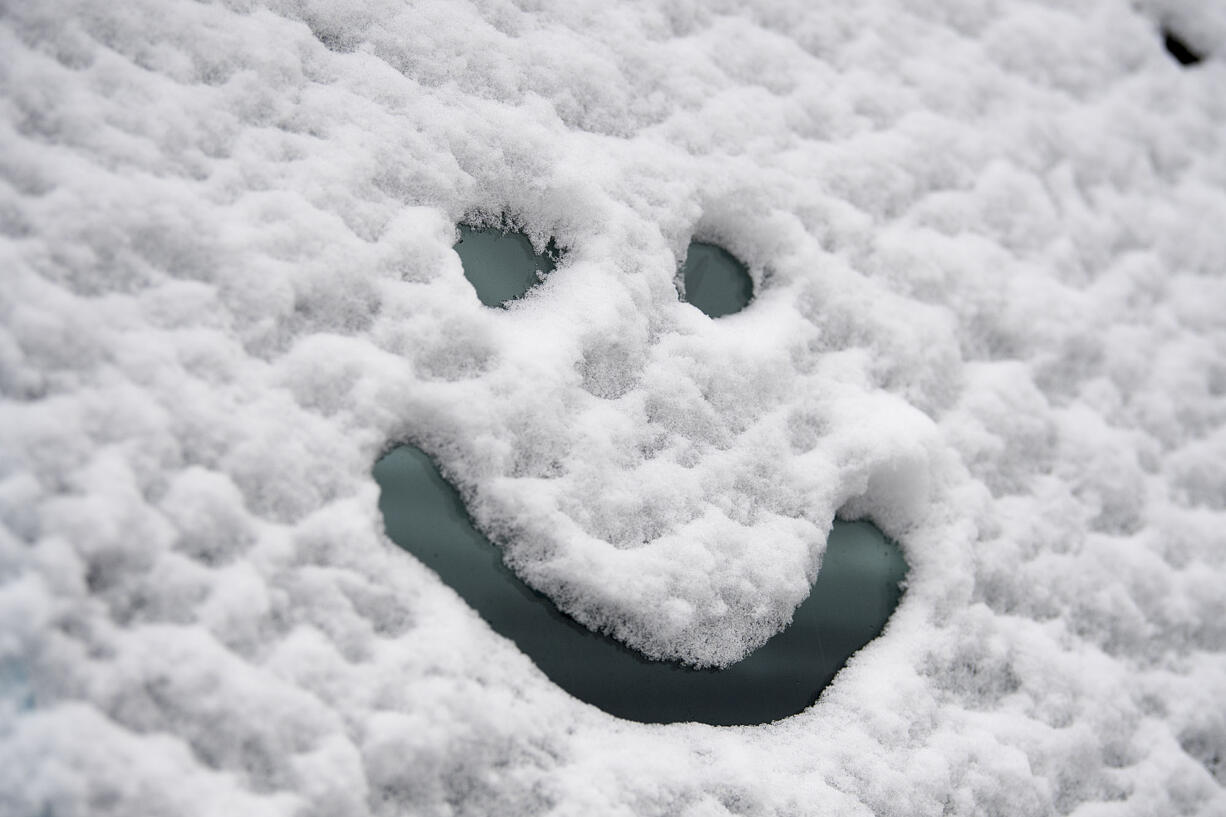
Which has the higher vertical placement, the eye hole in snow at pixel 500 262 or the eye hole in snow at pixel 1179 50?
the eye hole in snow at pixel 1179 50

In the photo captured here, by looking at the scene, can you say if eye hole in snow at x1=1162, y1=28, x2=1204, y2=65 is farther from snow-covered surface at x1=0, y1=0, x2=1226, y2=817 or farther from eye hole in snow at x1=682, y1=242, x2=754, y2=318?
eye hole in snow at x1=682, y1=242, x2=754, y2=318

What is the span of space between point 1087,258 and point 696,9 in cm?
51

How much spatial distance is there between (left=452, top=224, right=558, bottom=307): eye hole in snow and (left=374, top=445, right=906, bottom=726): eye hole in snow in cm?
16

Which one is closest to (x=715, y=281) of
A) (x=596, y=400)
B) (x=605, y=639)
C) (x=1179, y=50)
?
(x=596, y=400)

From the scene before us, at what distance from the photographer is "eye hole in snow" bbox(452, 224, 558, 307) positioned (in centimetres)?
77

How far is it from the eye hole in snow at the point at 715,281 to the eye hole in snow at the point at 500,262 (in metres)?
0.14

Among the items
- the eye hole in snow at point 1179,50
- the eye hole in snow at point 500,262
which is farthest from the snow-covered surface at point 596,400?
the eye hole in snow at point 1179,50

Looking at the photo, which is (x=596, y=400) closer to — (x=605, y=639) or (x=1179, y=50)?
(x=605, y=639)

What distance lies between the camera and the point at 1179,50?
3.84ft

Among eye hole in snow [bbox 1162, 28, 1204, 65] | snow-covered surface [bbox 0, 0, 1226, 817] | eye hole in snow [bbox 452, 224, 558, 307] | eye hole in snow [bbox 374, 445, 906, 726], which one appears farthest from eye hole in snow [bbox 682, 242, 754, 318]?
eye hole in snow [bbox 1162, 28, 1204, 65]

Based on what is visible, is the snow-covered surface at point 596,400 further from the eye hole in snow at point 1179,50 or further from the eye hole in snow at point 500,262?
the eye hole in snow at point 1179,50

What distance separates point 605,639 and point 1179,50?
1.08m

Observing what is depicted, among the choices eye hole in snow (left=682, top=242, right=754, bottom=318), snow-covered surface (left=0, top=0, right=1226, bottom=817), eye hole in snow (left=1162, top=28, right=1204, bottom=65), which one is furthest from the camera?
eye hole in snow (left=1162, top=28, right=1204, bottom=65)

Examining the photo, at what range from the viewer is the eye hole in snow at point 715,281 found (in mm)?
853
